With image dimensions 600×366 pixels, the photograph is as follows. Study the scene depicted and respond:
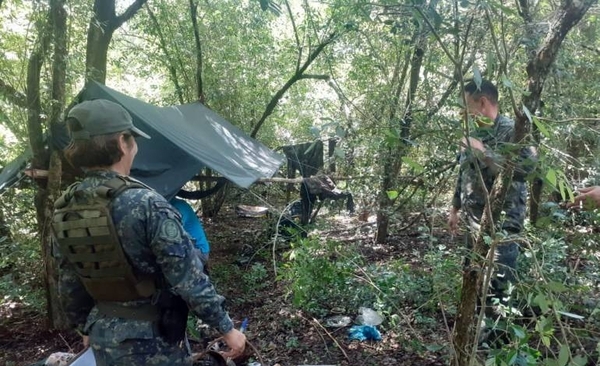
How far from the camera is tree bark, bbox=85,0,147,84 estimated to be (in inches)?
152

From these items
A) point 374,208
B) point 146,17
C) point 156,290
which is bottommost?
point 374,208

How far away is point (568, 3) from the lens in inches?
55.9

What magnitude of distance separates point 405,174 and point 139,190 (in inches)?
141

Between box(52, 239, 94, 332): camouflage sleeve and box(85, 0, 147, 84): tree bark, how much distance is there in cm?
235

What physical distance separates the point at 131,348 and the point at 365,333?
173 cm

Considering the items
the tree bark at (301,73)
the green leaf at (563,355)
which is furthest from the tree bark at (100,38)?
the green leaf at (563,355)

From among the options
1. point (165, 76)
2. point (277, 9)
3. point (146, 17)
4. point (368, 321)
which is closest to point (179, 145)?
point (368, 321)

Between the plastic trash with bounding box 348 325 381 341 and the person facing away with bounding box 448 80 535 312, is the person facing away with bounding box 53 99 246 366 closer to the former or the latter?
the person facing away with bounding box 448 80 535 312

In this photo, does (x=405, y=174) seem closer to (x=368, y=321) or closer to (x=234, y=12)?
(x=368, y=321)

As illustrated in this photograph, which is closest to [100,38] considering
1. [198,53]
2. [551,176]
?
[198,53]

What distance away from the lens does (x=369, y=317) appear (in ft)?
9.86

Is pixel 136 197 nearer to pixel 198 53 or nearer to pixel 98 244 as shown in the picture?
pixel 98 244

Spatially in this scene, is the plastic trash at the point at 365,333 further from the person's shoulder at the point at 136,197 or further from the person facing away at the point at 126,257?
the person's shoulder at the point at 136,197

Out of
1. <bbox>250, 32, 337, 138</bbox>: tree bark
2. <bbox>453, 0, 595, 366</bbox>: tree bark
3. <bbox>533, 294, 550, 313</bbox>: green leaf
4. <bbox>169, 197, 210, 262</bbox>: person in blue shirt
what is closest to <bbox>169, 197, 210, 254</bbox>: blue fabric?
<bbox>169, 197, 210, 262</bbox>: person in blue shirt
